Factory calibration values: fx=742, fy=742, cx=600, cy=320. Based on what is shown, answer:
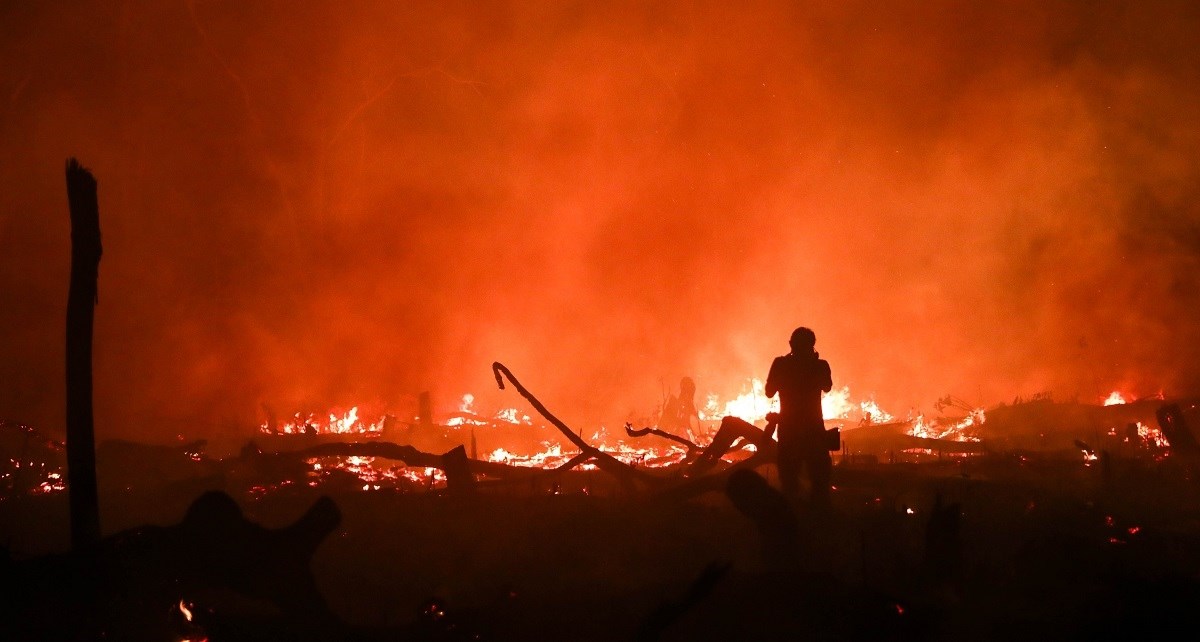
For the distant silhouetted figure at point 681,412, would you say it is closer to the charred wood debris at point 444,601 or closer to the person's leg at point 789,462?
the person's leg at point 789,462

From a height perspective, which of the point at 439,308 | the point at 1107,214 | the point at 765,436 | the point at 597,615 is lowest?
the point at 597,615

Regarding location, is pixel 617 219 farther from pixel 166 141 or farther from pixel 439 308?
pixel 166 141

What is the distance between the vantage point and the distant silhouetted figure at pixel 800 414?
31.1 ft

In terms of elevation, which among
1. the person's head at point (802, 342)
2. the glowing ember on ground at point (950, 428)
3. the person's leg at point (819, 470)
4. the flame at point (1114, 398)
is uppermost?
the person's head at point (802, 342)

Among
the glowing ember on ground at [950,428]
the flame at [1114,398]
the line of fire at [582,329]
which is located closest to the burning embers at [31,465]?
the line of fire at [582,329]

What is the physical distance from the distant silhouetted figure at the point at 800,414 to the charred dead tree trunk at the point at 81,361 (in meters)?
7.29

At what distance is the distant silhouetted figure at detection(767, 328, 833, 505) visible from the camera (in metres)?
9.48

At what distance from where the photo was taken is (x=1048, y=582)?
666 centimetres

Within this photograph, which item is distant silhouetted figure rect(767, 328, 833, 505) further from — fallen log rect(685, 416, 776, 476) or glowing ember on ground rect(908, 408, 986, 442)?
glowing ember on ground rect(908, 408, 986, 442)

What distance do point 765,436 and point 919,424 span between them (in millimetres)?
11698

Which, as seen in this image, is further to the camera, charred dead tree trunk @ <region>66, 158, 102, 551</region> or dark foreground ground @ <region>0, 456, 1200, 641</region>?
charred dead tree trunk @ <region>66, 158, 102, 551</region>

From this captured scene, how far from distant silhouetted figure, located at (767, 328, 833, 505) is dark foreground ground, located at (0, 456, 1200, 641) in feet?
2.55

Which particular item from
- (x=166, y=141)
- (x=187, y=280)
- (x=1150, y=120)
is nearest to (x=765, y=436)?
(x=1150, y=120)

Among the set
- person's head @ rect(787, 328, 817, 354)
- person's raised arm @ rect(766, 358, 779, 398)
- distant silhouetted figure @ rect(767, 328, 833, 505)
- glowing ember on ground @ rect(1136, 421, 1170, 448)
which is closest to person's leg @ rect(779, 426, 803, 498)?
distant silhouetted figure @ rect(767, 328, 833, 505)
